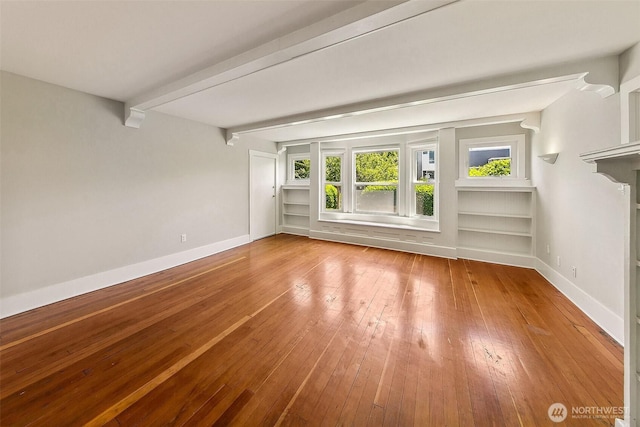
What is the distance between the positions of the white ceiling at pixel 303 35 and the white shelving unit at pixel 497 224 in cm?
152

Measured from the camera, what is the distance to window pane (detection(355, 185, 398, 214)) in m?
5.22

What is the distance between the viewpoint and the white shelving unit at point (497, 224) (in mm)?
3818

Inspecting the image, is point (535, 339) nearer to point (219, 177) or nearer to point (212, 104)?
point (212, 104)

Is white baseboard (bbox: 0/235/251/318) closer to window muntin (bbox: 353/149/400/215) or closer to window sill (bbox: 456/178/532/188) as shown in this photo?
window muntin (bbox: 353/149/400/215)

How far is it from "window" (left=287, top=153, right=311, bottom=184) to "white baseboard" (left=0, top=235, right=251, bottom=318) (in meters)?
2.95

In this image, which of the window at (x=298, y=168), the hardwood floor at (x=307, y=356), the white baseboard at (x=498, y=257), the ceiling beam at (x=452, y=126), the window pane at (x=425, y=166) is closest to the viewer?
the hardwood floor at (x=307, y=356)

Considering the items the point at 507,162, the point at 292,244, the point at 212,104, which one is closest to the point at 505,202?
the point at 507,162

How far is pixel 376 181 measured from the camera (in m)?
5.39

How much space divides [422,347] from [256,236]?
4473 millimetres

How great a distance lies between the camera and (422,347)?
1.90 m

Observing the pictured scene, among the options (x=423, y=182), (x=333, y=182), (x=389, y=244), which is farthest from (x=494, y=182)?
(x=333, y=182)

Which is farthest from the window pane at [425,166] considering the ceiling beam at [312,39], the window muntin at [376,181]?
the ceiling beam at [312,39]

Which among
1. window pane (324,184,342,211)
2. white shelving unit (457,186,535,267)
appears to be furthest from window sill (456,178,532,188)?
window pane (324,184,342,211)

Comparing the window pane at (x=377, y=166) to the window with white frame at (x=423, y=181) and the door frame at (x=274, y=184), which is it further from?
the door frame at (x=274, y=184)
